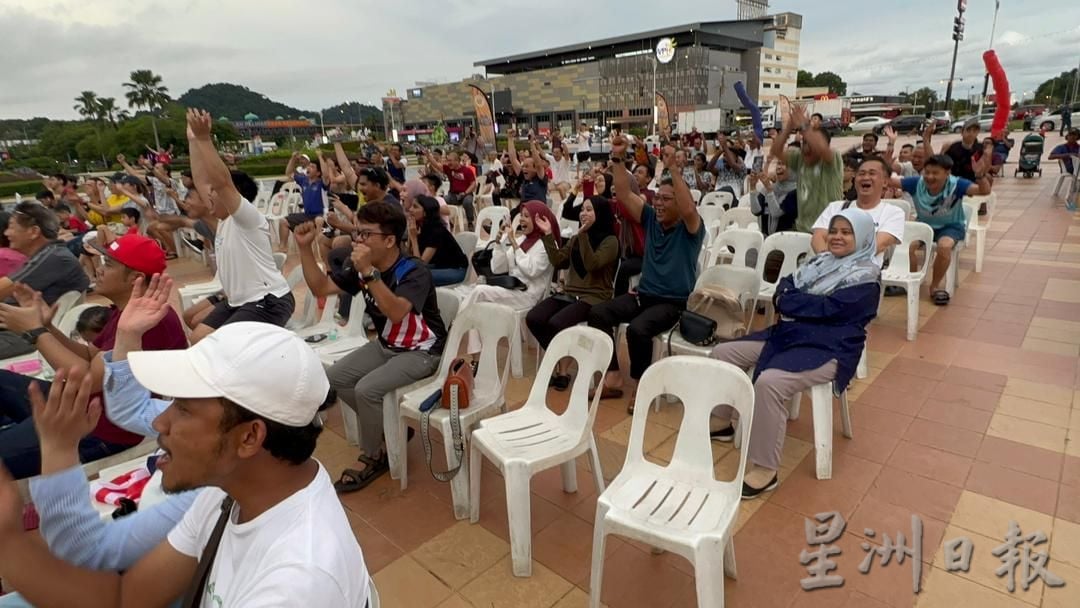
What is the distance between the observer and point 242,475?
1.17 metres

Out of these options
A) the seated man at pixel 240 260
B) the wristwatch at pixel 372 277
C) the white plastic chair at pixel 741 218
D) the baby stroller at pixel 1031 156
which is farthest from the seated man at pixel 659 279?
→ the baby stroller at pixel 1031 156

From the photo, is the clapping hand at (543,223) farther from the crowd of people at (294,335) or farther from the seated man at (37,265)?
the seated man at (37,265)

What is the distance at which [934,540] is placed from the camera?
2338mm

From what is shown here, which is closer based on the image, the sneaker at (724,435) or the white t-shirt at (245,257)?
the sneaker at (724,435)

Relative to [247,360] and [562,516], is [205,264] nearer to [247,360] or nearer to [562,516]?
[562,516]

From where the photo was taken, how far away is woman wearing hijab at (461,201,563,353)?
421 centimetres

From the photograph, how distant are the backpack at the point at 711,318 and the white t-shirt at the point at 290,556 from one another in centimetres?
258

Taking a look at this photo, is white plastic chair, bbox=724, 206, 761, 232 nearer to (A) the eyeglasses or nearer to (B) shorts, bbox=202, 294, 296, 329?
(A) the eyeglasses

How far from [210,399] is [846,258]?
306 centimetres

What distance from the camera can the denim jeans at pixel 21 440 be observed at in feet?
6.93

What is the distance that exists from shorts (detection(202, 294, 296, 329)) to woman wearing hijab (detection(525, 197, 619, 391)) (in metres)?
1.70

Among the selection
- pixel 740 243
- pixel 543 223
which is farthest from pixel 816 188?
pixel 543 223

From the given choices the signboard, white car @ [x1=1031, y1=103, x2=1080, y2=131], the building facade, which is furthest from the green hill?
white car @ [x1=1031, y1=103, x2=1080, y2=131]

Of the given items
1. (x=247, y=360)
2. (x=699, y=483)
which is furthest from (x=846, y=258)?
(x=247, y=360)
